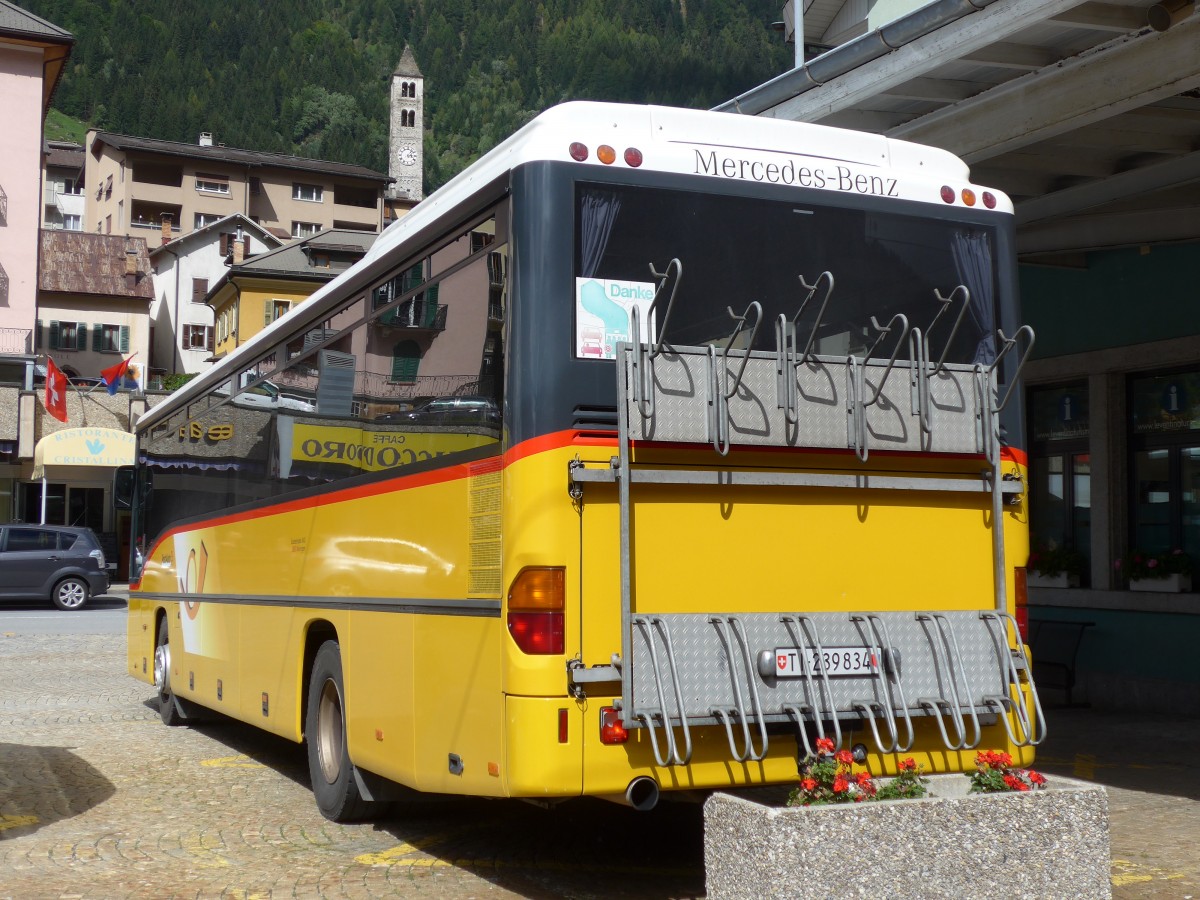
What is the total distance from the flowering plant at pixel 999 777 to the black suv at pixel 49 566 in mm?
27630

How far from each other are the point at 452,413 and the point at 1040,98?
536 centimetres

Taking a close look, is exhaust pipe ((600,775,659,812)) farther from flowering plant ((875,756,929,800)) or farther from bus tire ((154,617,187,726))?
bus tire ((154,617,187,726))

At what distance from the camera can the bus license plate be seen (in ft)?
20.0

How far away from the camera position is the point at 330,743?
840 cm

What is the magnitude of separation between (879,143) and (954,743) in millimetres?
2779

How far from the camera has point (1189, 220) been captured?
13180 mm

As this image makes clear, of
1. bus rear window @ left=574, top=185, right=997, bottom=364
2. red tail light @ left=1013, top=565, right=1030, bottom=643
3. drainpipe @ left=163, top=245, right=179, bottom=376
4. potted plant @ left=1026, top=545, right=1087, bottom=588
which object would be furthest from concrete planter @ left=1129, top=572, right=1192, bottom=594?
drainpipe @ left=163, top=245, right=179, bottom=376

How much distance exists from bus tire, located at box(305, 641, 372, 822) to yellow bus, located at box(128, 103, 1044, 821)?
0.63m

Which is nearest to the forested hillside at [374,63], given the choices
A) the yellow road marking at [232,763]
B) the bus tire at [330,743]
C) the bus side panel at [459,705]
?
the yellow road marking at [232,763]

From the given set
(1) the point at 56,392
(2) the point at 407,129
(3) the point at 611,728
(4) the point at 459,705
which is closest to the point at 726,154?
(3) the point at 611,728

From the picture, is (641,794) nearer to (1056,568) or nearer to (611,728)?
(611,728)

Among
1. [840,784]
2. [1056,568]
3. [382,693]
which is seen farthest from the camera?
[1056,568]

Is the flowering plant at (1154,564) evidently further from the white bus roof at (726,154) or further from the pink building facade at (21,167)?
the pink building facade at (21,167)

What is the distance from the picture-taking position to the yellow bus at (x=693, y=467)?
5.91 meters
